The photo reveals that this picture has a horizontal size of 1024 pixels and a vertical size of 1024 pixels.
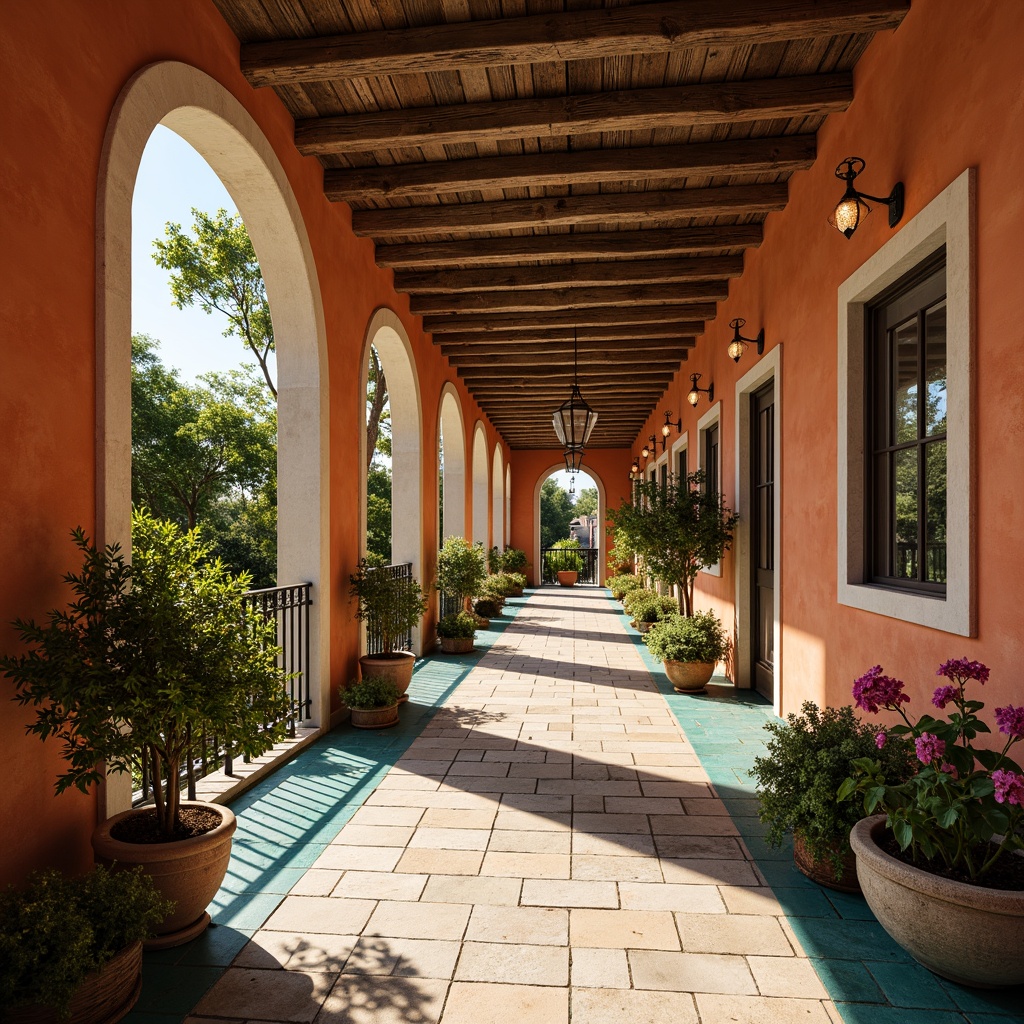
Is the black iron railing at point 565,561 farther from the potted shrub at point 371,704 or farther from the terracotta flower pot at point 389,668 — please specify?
the potted shrub at point 371,704

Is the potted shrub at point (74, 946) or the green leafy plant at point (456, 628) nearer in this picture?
the potted shrub at point (74, 946)

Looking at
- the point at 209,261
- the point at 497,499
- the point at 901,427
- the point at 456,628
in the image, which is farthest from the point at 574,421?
the point at 209,261

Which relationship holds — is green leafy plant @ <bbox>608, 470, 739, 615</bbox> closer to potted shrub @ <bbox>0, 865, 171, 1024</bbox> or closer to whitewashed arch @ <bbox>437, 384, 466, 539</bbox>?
whitewashed arch @ <bbox>437, 384, 466, 539</bbox>

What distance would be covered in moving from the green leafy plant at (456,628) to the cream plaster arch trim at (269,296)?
3065mm

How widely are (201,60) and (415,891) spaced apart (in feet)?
11.6

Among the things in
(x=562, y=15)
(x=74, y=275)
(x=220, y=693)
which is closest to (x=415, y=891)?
(x=220, y=693)

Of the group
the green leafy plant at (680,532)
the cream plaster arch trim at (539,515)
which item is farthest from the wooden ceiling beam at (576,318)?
the cream plaster arch trim at (539,515)

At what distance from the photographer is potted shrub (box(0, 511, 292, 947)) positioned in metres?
1.95

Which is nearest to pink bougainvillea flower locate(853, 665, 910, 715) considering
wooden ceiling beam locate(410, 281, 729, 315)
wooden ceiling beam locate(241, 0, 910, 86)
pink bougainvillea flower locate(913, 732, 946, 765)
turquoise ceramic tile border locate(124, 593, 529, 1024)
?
pink bougainvillea flower locate(913, 732, 946, 765)

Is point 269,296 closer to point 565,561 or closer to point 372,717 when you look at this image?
point 372,717

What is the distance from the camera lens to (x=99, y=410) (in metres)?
2.40

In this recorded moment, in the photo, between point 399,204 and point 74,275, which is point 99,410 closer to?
point 74,275

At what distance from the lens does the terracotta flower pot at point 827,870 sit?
248 cm

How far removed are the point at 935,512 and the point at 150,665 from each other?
9.61ft
